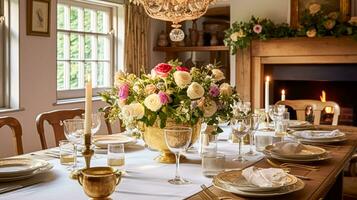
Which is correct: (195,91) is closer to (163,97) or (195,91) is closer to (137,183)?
Answer: (163,97)

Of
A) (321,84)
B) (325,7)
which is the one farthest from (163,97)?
(321,84)

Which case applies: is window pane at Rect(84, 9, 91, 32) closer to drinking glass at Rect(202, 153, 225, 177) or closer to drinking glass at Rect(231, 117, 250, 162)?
drinking glass at Rect(231, 117, 250, 162)

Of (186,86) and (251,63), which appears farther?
(251,63)

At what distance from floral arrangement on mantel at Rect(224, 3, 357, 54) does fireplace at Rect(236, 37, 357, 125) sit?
87mm

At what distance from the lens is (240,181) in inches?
59.8

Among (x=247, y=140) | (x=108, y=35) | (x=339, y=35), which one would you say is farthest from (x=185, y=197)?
(x=108, y=35)

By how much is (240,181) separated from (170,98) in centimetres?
50

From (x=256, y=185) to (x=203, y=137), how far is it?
556 mm

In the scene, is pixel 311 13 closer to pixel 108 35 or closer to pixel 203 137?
pixel 108 35

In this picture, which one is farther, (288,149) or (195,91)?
(288,149)

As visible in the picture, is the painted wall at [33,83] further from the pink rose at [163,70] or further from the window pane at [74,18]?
the pink rose at [163,70]

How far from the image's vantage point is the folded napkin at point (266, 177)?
1438mm

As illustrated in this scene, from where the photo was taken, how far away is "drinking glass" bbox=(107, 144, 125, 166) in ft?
5.87

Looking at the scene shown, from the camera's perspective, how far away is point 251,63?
17.0ft
